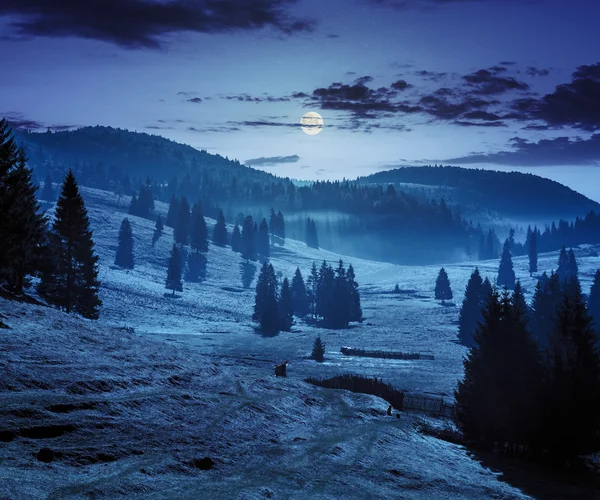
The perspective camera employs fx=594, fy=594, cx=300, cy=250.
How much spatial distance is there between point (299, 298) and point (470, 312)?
40276 mm

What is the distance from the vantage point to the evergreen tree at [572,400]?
30.5 meters

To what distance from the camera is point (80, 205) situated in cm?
5422

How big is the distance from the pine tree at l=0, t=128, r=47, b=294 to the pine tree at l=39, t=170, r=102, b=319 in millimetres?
8244

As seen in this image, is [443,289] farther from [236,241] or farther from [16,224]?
[16,224]

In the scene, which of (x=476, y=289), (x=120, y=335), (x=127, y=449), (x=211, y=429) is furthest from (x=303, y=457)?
(x=476, y=289)

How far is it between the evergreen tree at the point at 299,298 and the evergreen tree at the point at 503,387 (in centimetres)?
9702

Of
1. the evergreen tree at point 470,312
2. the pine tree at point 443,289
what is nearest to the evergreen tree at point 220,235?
the pine tree at point 443,289

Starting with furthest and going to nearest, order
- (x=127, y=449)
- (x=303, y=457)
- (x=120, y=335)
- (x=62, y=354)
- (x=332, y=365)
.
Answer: (x=332, y=365)
(x=120, y=335)
(x=62, y=354)
(x=303, y=457)
(x=127, y=449)

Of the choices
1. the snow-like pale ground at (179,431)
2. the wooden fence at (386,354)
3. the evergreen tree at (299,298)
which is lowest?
the wooden fence at (386,354)

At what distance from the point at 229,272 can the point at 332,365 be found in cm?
9648

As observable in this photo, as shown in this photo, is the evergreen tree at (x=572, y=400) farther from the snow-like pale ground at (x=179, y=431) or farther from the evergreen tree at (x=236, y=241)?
the evergreen tree at (x=236, y=241)

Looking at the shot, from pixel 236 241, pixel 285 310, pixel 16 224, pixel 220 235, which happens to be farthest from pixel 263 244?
pixel 16 224

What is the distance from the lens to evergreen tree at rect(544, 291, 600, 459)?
100ft

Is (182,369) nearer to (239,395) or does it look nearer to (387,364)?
(239,395)
